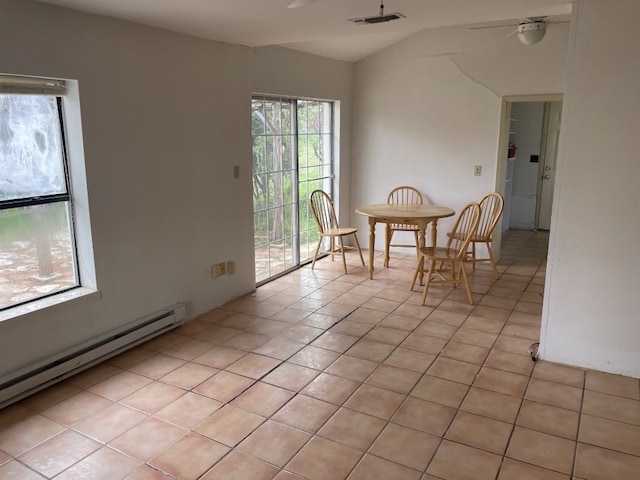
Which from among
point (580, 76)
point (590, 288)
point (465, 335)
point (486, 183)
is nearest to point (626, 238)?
point (590, 288)

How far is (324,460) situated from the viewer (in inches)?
86.6

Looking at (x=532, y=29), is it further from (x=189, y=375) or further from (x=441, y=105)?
(x=189, y=375)

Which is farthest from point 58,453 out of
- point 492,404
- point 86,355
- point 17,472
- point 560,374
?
point 560,374

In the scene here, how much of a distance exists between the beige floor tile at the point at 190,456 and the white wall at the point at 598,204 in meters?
2.13

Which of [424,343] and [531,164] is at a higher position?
[531,164]

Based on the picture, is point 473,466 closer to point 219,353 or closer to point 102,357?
point 219,353

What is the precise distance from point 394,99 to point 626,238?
3365 mm

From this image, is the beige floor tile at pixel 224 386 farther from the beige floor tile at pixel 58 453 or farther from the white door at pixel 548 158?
the white door at pixel 548 158

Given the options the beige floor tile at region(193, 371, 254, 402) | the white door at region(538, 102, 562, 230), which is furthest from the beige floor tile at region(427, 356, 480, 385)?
the white door at region(538, 102, 562, 230)

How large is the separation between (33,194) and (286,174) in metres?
2.58

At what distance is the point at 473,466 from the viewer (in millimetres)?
2156

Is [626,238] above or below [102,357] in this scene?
above

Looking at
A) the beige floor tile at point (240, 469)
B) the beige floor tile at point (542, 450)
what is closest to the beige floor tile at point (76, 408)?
the beige floor tile at point (240, 469)

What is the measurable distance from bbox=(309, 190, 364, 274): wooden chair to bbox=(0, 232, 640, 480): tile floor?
4.41 feet
